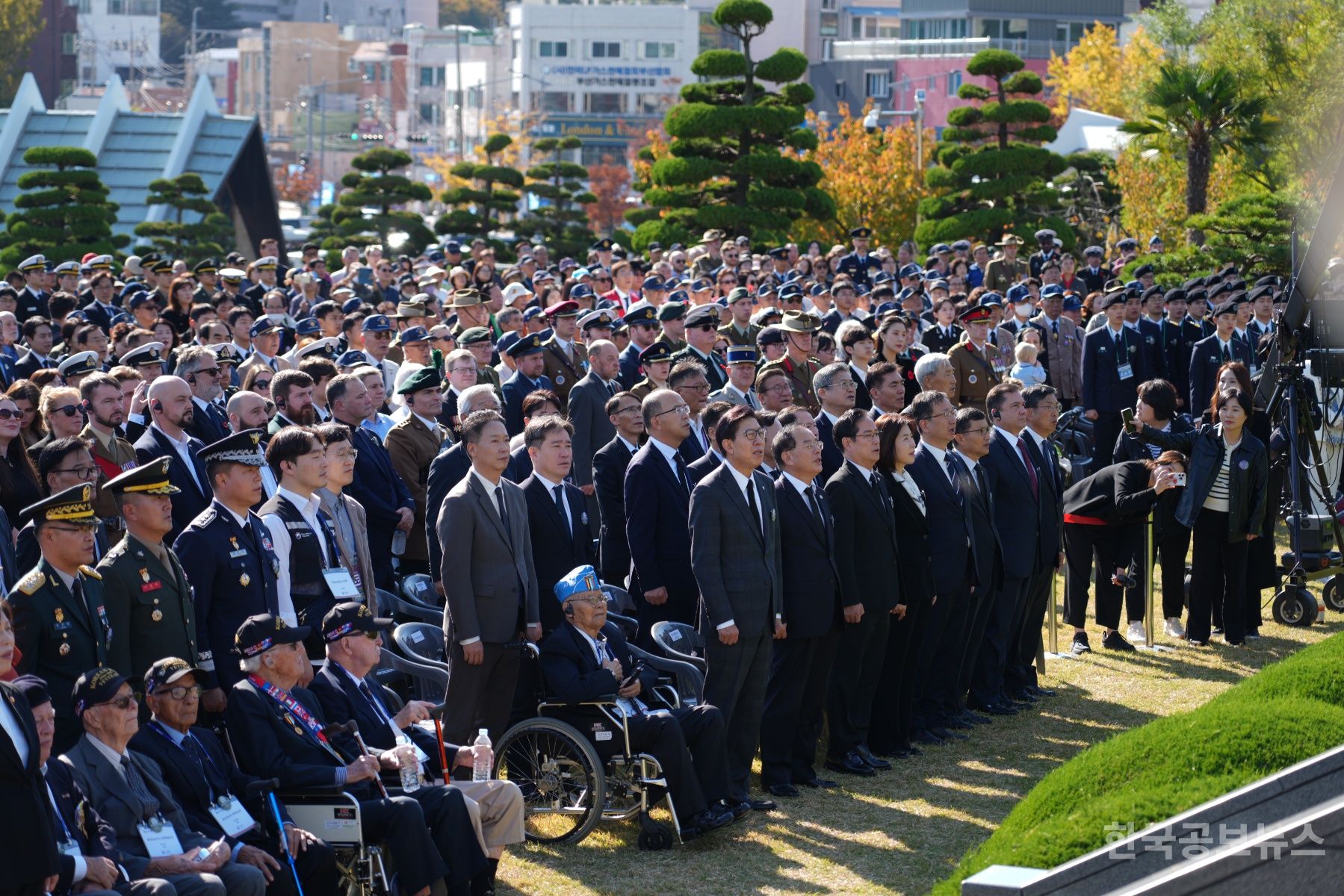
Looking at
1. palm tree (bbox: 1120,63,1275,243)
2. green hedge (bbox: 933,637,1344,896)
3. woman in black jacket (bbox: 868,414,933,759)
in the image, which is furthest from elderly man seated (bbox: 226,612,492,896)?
palm tree (bbox: 1120,63,1275,243)

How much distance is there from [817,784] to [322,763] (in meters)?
3.21

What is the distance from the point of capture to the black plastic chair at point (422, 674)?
8258mm

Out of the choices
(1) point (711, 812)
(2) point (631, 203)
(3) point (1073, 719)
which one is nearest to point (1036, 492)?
(3) point (1073, 719)

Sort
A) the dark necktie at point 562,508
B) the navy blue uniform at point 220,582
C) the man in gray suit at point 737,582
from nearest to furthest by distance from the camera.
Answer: the navy blue uniform at point 220,582, the man in gray suit at point 737,582, the dark necktie at point 562,508

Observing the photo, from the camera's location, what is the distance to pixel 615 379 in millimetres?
12094

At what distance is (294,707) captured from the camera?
260 inches

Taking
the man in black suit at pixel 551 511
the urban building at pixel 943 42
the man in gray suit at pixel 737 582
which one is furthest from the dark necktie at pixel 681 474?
the urban building at pixel 943 42

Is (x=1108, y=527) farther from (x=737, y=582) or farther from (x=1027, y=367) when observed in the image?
(x=737, y=582)

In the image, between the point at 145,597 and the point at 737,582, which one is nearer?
the point at 145,597

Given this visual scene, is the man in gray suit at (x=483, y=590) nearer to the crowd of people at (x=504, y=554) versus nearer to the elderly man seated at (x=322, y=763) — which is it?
the crowd of people at (x=504, y=554)

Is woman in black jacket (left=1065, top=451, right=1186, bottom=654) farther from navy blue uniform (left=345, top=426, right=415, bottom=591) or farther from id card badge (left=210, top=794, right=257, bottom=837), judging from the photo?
id card badge (left=210, top=794, right=257, bottom=837)

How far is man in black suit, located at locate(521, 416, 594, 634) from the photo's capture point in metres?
8.55

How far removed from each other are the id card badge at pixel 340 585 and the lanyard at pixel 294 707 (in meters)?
1.06

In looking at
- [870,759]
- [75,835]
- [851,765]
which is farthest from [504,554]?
[75,835]
